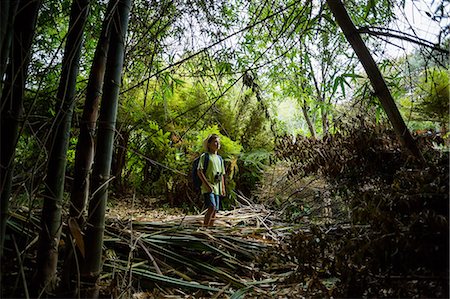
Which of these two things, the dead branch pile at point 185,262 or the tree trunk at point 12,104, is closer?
the tree trunk at point 12,104

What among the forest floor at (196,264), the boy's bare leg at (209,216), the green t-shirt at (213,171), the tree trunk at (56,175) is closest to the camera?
the tree trunk at (56,175)

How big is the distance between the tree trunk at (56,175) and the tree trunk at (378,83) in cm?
116

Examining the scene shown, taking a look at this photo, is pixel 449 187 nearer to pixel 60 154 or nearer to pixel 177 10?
pixel 60 154

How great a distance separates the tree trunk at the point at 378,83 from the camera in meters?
1.60

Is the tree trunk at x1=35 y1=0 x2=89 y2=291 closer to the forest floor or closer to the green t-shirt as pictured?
the forest floor

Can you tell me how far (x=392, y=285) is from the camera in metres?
1.18

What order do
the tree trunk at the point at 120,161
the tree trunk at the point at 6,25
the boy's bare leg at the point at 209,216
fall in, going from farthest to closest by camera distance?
the tree trunk at the point at 120,161 < the boy's bare leg at the point at 209,216 < the tree trunk at the point at 6,25

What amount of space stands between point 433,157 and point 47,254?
Result: 172 centimetres

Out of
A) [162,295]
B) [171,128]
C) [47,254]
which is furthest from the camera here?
[171,128]

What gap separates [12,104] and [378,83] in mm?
1528

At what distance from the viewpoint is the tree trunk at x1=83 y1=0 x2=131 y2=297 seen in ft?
4.56

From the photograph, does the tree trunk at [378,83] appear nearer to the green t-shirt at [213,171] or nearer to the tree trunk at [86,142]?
the tree trunk at [86,142]

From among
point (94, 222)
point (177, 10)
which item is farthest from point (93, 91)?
point (177, 10)

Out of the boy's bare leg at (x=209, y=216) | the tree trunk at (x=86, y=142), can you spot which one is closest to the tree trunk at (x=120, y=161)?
the boy's bare leg at (x=209, y=216)
